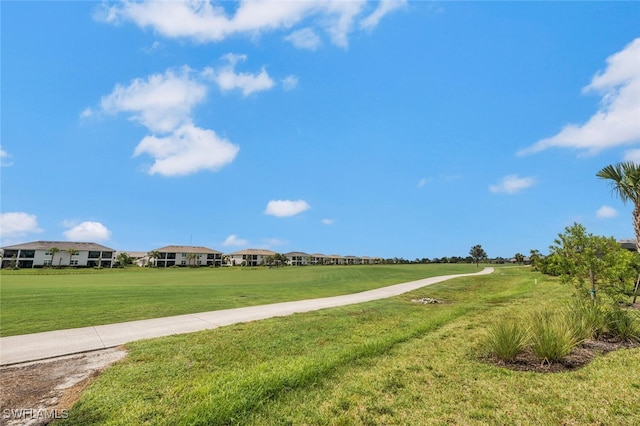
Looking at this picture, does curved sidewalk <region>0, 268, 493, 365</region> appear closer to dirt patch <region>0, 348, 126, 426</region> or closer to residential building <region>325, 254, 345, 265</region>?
dirt patch <region>0, 348, 126, 426</region>

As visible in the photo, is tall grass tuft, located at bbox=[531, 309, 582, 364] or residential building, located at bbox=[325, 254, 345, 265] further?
residential building, located at bbox=[325, 254, 345, 265]

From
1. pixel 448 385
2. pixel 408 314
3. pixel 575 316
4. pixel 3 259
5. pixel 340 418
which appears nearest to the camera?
pixel 340 418

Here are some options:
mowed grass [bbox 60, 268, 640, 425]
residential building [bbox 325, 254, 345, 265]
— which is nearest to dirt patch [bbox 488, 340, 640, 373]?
mowed grass [bbox 60, 268, 640, 425]

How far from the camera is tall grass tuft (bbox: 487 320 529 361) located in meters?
5.79

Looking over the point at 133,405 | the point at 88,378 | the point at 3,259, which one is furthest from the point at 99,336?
the point at 3,259

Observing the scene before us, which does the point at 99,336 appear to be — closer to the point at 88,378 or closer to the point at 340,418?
the point at 88,378

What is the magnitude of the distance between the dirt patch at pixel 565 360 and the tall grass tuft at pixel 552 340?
10cm

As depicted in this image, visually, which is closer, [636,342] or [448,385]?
[448,385]

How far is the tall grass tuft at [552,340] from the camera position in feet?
18.5

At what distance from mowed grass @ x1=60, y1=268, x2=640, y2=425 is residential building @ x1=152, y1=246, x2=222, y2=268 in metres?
115

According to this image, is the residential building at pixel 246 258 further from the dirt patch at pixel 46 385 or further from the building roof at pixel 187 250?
the dirt patch at pixel 46 385

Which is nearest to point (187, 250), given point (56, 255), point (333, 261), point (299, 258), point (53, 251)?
point (56, 255)

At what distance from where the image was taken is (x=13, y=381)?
5062 millimetres

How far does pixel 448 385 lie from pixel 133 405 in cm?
435
